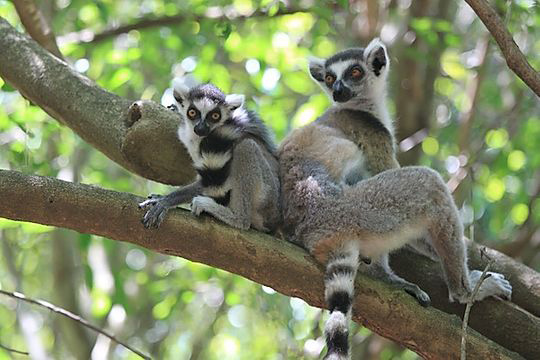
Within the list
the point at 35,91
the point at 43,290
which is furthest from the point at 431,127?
the point at 43,290

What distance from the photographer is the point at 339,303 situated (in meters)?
3.93

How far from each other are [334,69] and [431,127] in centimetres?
319

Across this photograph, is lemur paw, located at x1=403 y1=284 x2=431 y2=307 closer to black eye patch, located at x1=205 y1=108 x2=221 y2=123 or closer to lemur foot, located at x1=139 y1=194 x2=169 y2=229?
lemur foot, located at x1=139 y1=194 x2=169 y2=229

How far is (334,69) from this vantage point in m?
6.04

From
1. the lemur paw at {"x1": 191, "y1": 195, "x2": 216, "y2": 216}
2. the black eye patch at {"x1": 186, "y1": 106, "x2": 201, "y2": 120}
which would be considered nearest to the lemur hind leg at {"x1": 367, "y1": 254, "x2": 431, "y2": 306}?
the lemur paw at {"x1": 191, "y1": 195, "x2": 216, "y2": 216}

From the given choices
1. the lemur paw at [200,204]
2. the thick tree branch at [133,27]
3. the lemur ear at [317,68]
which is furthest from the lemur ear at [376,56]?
the lemur paw at [200,204]

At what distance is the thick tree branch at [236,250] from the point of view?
3805 mm

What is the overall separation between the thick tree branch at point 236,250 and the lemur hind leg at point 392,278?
0.29ft

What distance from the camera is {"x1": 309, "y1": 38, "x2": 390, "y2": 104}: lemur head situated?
5863mm

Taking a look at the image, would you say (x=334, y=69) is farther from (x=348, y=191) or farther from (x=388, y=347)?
(x=388, y=347)

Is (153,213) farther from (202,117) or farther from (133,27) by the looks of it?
(133,27)

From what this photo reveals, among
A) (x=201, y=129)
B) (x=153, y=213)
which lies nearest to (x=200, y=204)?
(x=153, y=213)

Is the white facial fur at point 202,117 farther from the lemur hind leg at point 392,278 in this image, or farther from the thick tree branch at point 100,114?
the lemur hind leg at point 392,278

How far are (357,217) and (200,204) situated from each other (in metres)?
0.94
